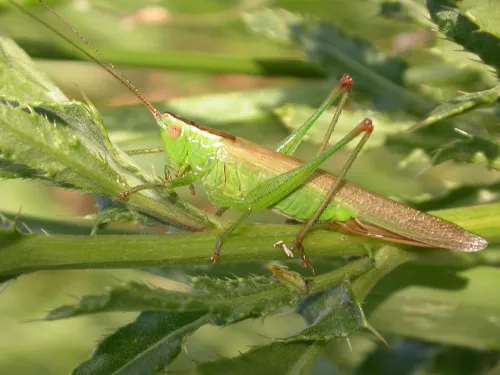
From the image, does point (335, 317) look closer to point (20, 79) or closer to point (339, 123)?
point (20, 79)

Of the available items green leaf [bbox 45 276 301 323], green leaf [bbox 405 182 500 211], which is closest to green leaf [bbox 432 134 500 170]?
green leaf [bbox 405 182 500 211]

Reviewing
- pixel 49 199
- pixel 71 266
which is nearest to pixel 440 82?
pixel 71 266

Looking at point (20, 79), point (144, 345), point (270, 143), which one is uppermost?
point (20, 79)

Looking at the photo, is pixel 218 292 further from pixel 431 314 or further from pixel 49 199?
pixel 49 199

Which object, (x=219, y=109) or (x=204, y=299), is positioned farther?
(x=219, y=109)

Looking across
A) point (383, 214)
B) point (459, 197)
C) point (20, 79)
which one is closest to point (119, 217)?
point (20, 79)
